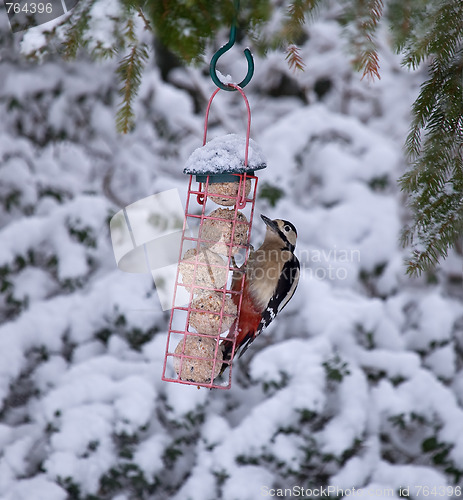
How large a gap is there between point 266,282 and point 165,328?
4.80 ft

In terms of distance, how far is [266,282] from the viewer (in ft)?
8.79

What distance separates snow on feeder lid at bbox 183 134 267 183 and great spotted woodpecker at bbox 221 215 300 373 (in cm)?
59

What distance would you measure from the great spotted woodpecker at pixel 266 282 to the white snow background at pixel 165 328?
93cm

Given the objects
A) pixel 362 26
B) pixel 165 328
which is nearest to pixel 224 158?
pixel 362 26

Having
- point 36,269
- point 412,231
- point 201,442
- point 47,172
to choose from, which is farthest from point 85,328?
point 412,231

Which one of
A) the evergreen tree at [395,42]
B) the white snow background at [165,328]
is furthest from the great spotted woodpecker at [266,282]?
the white snow background at [165,328]

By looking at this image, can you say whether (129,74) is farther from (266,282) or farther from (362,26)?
(266,282)

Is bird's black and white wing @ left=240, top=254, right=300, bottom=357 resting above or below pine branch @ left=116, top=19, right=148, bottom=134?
below

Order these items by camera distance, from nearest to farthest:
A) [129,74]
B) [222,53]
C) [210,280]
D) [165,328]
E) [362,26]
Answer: [362,26]
[222,53]
[129,74]
[210,280]
[165,328]

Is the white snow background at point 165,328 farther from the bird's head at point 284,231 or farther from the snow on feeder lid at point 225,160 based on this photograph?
the snow on feeder lid at point 225,160

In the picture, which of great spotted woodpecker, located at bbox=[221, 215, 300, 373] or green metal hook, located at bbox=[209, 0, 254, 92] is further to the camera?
great spotted woodpecker, located at bbox=[221, 215, 300, 373]

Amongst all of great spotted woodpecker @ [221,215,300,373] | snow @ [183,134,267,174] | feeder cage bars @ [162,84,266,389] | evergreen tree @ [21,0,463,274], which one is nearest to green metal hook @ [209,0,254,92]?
evergreen tree @ [21,0,463,274]

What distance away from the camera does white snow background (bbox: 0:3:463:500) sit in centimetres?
342

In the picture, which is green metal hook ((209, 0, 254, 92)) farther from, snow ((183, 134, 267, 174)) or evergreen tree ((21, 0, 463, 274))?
snow ((183, 134, 267, 174))
